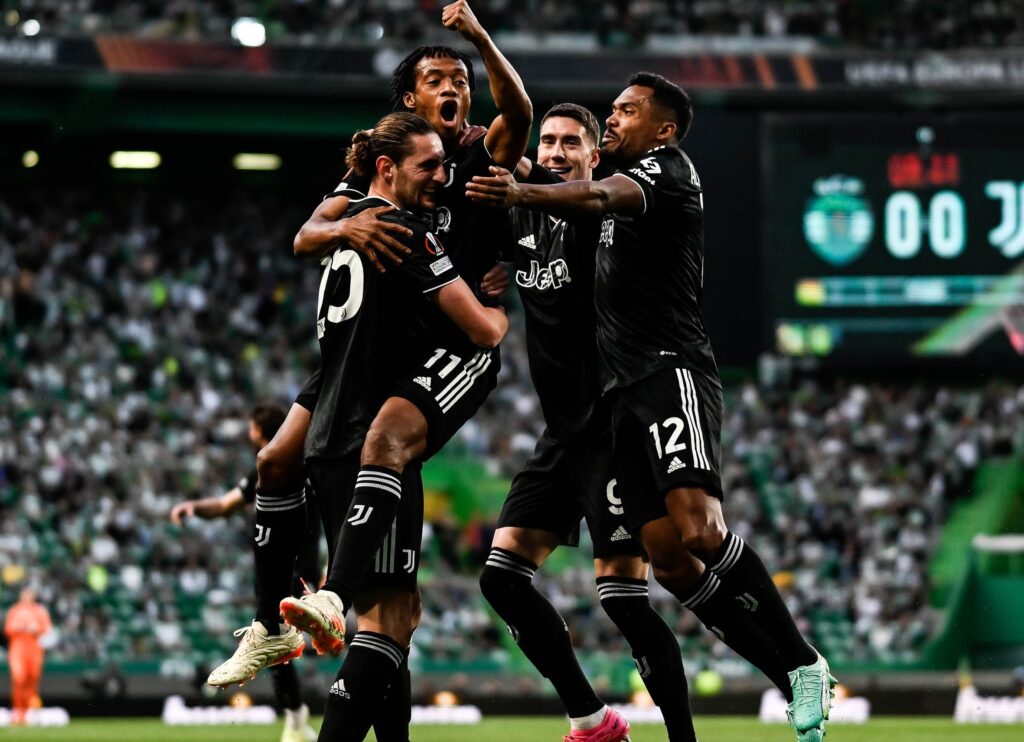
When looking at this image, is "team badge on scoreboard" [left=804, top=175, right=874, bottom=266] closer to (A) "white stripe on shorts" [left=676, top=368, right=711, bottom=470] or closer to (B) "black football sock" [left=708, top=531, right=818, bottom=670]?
(A) "white stripe on shorts" [left=676, top=368, right=711, bottom=470]

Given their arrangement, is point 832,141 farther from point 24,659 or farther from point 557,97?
point 24,659

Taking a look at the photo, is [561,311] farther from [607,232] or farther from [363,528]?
[363,528]

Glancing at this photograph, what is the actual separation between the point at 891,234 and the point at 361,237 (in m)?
16.9

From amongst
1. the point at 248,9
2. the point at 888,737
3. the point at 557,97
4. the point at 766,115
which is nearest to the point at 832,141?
the point at 766,115

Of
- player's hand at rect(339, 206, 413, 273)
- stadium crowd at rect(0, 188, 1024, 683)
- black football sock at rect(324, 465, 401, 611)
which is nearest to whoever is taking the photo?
black football sock at rect(324, 465, 401, 611)

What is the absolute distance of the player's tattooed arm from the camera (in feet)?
19.7

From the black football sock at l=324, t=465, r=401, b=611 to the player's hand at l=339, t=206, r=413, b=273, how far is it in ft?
2.74

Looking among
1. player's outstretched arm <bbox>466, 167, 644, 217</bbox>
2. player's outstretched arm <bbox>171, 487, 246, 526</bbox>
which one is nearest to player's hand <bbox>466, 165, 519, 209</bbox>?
player's outstretched arm <bbox>466, 167, 644, 217</bbox>

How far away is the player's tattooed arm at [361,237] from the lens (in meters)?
6.00

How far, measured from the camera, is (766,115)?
22406 mm

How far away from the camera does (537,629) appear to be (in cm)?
705

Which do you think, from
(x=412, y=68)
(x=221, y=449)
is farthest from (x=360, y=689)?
(x=221, y=449)

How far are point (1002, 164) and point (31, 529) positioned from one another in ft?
47.1

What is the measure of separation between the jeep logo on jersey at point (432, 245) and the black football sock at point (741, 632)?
5.89 ft
